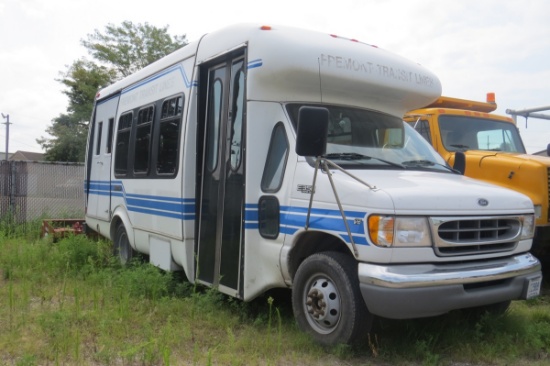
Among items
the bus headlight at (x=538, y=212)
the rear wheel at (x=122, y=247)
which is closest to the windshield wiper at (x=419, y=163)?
the bus headlight at (x=538, y=212)

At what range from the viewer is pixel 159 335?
477 centimetres

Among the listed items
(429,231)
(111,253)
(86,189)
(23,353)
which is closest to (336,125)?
(429,231)

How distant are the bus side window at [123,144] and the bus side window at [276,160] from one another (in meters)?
3.41

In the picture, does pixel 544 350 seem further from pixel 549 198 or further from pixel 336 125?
pixel 336 125

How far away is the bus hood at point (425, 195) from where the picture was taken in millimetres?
3910

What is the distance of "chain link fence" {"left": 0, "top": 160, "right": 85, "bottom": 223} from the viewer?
1196cm

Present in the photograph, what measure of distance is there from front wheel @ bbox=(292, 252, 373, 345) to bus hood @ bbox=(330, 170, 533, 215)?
53 centimetres

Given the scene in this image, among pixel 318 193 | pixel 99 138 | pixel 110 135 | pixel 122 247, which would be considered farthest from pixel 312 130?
pixel 99 138

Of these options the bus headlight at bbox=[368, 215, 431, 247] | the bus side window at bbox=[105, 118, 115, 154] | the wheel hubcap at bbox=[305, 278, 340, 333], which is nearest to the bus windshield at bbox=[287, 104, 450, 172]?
the bus headlight at bbox=[368, 215, 431, 247]

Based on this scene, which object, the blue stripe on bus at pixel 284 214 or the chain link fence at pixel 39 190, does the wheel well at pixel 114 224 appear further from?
the chain link fence at pixel 39 190

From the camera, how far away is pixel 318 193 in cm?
443

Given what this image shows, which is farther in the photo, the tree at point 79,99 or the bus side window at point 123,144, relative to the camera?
the tree at point 79,99

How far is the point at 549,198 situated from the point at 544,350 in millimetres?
2360

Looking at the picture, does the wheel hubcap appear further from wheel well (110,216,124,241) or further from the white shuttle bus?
wheel well (110,216,124,241)
